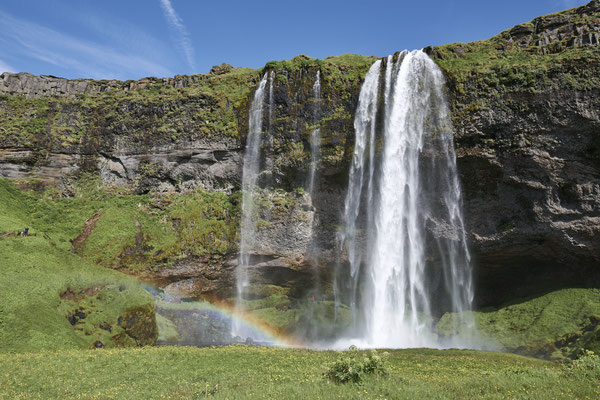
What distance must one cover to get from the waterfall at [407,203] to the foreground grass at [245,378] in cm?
1405

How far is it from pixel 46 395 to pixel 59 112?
146 ft

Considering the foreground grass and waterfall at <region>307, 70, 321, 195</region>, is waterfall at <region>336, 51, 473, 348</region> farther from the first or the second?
the foreground grass

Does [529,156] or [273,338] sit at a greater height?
[529,156]

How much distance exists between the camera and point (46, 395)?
13203mm

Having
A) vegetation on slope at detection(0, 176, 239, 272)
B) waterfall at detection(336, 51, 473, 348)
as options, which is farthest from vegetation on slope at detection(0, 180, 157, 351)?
waterfall at detection(336, 51, 473, 348)

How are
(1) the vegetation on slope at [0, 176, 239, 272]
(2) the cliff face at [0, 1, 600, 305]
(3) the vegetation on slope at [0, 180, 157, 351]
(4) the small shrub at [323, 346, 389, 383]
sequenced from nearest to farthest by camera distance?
(4) the small shrub at [323, 346, 389, 383] → (3) the vegetation on slope at [0, 180, 157, 351] → (2) the cliff face at [0, 1, 600, 305] → (1) the vegetation on slope at [0, 176, 239, 272]

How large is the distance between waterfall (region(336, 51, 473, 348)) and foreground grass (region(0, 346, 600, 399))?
14.0 metres

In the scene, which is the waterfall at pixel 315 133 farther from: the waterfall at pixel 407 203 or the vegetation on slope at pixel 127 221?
the vegetation on slope at pixel 127 221

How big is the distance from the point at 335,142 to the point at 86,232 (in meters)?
26.3

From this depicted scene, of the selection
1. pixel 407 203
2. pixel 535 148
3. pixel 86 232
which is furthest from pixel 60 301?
pixel 535 148

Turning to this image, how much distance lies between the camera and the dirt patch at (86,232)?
37.8 m

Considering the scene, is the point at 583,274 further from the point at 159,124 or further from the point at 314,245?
the point at 159,124

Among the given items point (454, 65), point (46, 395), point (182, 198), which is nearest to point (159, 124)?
point (182, 198)

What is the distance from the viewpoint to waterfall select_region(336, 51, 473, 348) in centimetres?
3425
